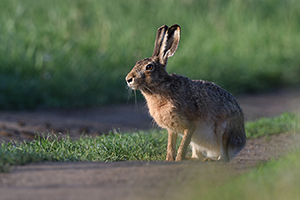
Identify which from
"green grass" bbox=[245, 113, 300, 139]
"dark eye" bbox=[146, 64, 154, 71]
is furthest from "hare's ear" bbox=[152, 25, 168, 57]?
"green grass" bbox=[245, 113, 300, 139]

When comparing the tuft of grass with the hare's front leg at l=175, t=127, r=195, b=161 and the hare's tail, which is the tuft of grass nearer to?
the hare's front leg at l=175, t=127, r=195, b=161

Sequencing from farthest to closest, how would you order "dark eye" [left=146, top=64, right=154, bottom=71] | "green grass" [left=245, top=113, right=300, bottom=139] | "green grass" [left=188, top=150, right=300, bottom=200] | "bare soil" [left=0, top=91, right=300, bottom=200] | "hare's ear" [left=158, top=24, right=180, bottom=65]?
"green grass" [left=245, top=113, right=300, bottom=139] → "hare's ear" [left=158, top=24, right=180, bottom=65] → "dark eye" [left=146, top=64, right=154, bottom=71] → "bare soil" [left=0, top=91, right=300, bottom=200] → "green grass" [left=188, top=150, right=300, bottom=200]

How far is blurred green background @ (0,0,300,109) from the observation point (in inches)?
325

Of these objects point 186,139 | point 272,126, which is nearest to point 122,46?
point 272,126

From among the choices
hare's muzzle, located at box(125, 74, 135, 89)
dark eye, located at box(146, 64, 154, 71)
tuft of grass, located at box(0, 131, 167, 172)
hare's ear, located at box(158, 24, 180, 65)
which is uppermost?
hare's ear, located at box(158, 24, 180, 65)

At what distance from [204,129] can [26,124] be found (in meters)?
3.03

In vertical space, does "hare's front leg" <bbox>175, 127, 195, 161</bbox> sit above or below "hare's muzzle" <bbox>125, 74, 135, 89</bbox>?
below

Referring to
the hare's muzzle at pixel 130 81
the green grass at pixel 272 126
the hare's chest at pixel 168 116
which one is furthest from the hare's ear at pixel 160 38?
the green grass at pixel 272 126

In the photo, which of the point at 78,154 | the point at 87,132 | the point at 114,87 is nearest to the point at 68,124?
the point at 87,132

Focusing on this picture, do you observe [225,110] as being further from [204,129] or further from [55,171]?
[55,171]

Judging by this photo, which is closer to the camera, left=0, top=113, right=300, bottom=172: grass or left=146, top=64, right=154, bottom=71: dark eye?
left=0, top=113, right=300, bottom=172: grass

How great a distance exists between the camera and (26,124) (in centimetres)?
671

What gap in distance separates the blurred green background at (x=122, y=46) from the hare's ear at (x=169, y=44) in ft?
11.4

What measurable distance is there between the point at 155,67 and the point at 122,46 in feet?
17.0
